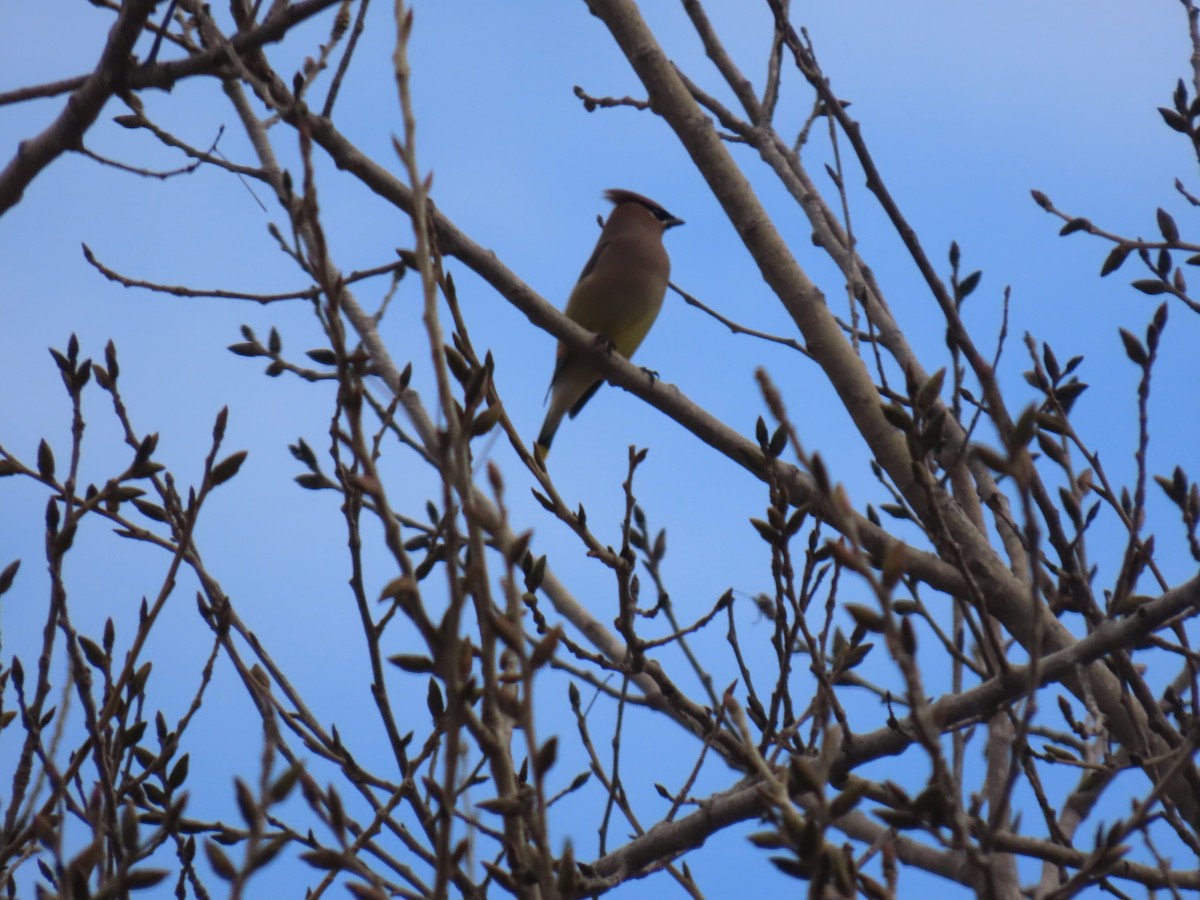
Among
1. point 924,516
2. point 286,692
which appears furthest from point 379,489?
point 924,516

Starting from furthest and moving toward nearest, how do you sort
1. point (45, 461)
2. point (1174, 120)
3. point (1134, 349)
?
point (1174, 120) → point (1134, 349) → point (45, 461)

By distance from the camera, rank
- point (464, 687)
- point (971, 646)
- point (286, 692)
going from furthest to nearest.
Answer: point (971, 646) → point (286, 692) → point (464, 687)

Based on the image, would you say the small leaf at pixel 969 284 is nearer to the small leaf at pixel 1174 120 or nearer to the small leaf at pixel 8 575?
the small leaf at pixel 1174 120

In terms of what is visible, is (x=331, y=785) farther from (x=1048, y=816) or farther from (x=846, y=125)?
(x=846, y=125)

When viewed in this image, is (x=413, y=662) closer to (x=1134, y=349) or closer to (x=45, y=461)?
(x=45, y=461)

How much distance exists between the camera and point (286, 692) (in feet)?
7.51

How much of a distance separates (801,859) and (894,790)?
0.95ft

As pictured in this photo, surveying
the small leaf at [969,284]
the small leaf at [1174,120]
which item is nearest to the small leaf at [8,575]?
the small leaf at [969,284]

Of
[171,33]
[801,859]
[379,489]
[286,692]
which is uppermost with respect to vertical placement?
[171,33]

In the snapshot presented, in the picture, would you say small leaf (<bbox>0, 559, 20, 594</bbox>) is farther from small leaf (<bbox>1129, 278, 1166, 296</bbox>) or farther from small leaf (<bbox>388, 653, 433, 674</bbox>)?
small leaf (<bbox>1129, 278, 1166, 296</bbox>)

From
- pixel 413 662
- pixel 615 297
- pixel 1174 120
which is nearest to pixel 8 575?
pixel 413 662

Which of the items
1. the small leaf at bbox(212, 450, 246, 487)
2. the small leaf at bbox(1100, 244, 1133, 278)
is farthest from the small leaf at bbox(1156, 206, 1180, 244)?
the small leaf at bbox(212, 450, 246, 487)

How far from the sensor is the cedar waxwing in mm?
6027

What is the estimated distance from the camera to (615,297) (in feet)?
19.8
